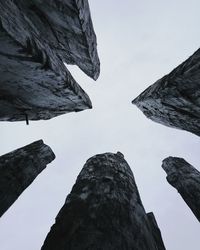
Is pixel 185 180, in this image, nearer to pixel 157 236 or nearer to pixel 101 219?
pixel 157 236

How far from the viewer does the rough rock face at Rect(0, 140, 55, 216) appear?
3.55m

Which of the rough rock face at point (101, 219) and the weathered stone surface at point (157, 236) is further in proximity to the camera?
the weathered stone surface at point (157, 236)

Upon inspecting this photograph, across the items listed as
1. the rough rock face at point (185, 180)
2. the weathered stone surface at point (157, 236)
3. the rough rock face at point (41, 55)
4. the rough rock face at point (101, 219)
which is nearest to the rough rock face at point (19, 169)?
the rough rock face at point (41, 55)

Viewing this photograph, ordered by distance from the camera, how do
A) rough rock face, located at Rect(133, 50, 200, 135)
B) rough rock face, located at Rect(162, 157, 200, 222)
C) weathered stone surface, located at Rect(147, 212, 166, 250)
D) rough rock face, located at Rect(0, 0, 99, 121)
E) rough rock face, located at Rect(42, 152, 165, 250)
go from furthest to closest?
rough rock face, located at Rect(162, 157, 200, 222)
weathered stone surface, located at Rect(147, 212, 166, 250)
rough rock face, located at Rect(133, 50, 200, 135)
rough rock face, located at Rect(0, 0, 99, 121)
rough rock face, located at Rect(42, 152, 165, 250)

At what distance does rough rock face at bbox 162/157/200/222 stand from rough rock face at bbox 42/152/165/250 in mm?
1459

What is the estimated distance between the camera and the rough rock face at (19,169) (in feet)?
11.6

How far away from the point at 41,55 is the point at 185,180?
3.21 metres

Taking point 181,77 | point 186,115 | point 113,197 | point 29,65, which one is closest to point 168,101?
point 186,115

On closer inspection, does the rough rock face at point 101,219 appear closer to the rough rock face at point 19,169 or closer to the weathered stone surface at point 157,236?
the weathered stone surface at point 157,236

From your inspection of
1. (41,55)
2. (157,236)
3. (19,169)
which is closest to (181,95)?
(41,55)

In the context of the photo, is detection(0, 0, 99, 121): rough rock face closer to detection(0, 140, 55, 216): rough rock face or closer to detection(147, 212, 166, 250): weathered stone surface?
detection(0, 140, 55, 216): rough rock face

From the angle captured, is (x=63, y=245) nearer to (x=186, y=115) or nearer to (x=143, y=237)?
(x=143, y=237)

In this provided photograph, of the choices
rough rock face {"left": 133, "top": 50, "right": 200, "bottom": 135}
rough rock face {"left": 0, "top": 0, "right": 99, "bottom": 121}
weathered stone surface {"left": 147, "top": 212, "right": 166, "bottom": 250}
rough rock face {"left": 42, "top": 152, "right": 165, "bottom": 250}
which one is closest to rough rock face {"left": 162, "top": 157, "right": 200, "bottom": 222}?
weathered stone surface {"left": 147, "top": 212, "right": 166, "bottom": 250}

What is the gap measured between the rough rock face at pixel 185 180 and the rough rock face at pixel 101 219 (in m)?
1.46
